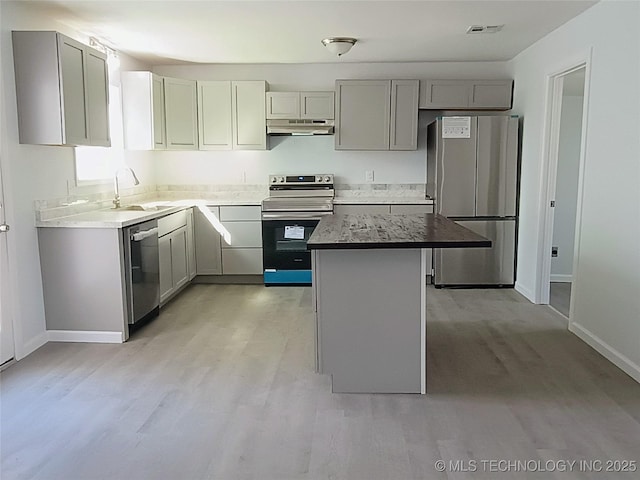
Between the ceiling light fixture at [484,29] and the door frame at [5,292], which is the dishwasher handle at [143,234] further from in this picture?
the ceiling light fixture at [484,29]

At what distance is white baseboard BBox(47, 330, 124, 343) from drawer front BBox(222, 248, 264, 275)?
1.89 m

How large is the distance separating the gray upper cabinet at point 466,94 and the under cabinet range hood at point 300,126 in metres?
1.06

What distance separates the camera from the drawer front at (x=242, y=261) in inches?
214

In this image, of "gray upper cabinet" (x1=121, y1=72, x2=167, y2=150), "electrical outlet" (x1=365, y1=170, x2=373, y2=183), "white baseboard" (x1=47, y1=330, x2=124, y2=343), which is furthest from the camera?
"electrical outlet" (x1=365, y1=170, x2=373, y2=183)

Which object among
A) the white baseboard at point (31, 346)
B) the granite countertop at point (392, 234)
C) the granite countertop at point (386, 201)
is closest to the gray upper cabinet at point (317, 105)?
the granite countertop at point (386, 201)

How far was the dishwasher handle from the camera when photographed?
3.73 metres

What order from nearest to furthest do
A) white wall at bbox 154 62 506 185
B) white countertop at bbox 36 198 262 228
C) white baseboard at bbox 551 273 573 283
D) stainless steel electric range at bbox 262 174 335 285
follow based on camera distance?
white countertop at bbox 36 198 262 228 < stainless steel electric range at bbox 262 174 335 285 < white baseboard at bbox 551 273 573 283 < white wall at bbox 154 62 506 185

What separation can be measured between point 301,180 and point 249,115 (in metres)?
0.92

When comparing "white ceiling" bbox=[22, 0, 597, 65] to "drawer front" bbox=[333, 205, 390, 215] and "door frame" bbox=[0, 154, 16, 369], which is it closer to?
"door frame" bbox=[0, 154, 16, 369]

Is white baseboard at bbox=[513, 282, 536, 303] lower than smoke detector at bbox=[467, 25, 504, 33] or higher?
lower

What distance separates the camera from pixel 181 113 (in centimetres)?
536

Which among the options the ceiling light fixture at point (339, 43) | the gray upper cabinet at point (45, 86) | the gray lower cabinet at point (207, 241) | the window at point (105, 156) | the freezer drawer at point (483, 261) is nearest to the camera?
the gray upper cabinet at point (45, 86)

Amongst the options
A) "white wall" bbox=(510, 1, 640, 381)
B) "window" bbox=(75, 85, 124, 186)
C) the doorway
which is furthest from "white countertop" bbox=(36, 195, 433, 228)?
"white wall" bbox=(510, 1, 640, 381)

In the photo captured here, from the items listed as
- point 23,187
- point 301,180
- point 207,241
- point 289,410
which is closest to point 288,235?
point 301,180
